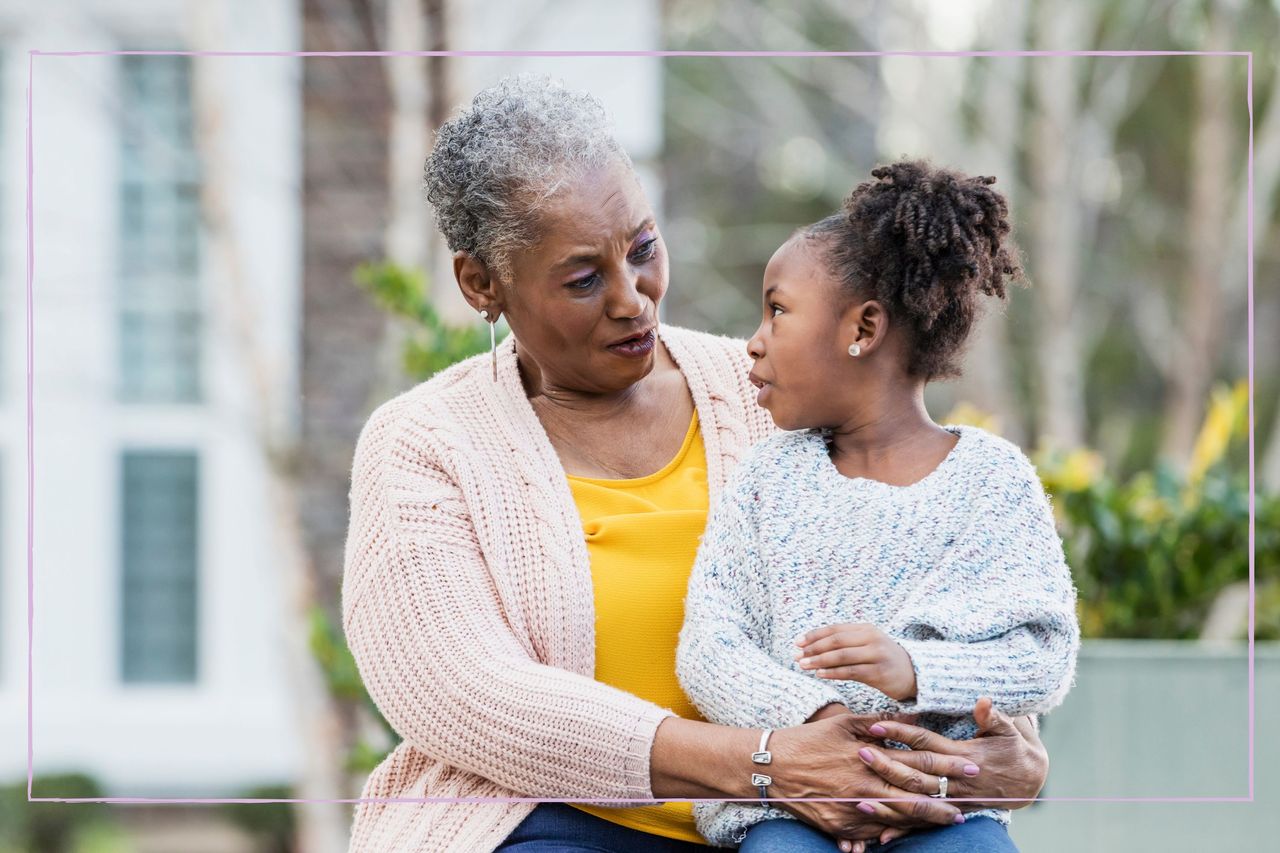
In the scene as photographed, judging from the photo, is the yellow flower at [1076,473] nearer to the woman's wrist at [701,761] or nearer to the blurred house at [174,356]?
the blurred house at [174,356]

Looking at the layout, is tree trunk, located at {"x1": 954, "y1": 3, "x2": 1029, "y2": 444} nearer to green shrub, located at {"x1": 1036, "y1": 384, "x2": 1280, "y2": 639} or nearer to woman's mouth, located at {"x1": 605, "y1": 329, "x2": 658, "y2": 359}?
green shrub, located at {"x1": 1036, "y1": 384, "x2": 1280, "y2": 639}

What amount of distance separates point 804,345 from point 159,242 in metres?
4.29

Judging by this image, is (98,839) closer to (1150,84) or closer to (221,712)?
(221,712)

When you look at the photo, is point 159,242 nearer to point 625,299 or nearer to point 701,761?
point 625,299

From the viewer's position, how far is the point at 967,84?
36.8 feet

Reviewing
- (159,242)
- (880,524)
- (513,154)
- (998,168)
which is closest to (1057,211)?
(998,168)

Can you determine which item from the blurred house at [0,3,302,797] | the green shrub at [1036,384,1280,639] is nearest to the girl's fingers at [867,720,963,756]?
the green shrub at [1036,384,1280,639]

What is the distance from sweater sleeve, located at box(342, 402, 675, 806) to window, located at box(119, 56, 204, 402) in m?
3.71

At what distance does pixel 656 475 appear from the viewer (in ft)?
7.47

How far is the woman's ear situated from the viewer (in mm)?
2264

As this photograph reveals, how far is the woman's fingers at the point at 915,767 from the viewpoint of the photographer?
187cm

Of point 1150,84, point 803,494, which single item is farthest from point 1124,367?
point 803,494

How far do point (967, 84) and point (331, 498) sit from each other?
7.18 m

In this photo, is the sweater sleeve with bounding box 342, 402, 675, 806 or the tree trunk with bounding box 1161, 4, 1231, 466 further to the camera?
the tree trunk with bounding box 1161, 4, 1231, 466
